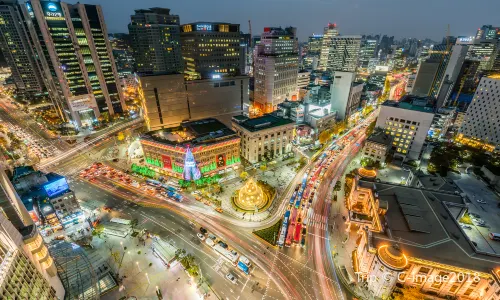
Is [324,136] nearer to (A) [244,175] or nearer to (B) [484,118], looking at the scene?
(A) [244,175]

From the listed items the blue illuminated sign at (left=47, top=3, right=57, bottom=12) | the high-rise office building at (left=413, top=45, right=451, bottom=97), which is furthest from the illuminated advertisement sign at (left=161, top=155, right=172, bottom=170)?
the high-rise office building at (left=413, top=45, right=451, bottom=97)

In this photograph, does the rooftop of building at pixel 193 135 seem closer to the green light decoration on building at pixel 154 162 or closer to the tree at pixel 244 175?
the green light decoration on building at pixel 154 162

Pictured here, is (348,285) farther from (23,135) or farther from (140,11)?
(140,11)

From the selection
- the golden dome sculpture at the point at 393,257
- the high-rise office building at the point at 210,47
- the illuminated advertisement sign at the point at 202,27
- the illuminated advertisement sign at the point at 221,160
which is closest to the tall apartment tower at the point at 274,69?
the high-rise office building at the point at 210,47

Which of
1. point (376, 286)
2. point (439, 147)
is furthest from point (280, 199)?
point (439, 147)

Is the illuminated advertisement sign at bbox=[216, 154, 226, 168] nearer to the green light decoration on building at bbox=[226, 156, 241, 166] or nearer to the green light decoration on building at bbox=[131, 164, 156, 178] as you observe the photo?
the green light decoration on building at bbox=[226, 156, 241, 166]

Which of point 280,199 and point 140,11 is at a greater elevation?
point 140,11

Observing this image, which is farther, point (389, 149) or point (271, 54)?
point (271, 54)
